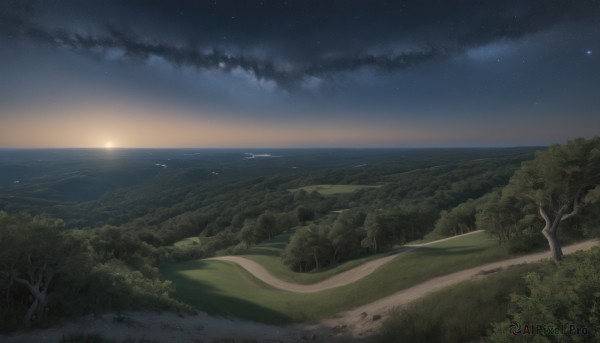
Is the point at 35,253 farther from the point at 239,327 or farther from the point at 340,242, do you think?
the point at 340,242

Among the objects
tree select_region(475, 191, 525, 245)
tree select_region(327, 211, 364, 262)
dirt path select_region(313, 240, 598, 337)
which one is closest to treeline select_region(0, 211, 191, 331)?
dirt path select_region(313, 240, 598, 337)

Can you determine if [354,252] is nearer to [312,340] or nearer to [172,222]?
[312,340]

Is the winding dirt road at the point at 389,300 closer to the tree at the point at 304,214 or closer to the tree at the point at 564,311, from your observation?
the tree at the point at 564,311

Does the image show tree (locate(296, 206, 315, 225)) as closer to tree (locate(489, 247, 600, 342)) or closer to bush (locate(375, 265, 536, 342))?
bush (locate(375, 265, 536, 342))

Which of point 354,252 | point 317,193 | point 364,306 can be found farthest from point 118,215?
point 364,306

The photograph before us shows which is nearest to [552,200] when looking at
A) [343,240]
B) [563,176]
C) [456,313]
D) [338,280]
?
[563,176]

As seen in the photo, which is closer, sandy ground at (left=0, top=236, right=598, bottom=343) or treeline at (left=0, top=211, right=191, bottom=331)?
treeline at (left=0, top=211, right=191, bottom=331)

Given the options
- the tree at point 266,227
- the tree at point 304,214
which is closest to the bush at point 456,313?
the tree at point 266,227
